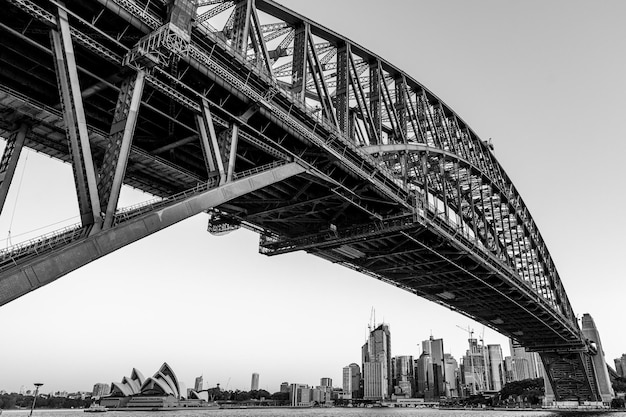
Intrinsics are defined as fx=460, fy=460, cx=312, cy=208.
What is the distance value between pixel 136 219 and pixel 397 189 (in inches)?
874

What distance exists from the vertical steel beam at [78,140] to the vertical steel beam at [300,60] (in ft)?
42.0

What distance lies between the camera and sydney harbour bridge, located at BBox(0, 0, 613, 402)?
43.5ft

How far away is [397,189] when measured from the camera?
107ft

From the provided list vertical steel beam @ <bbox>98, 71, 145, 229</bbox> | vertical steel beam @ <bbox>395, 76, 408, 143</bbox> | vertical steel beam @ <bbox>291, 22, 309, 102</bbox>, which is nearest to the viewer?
vertical steel beam @ <bbox>98, 71, 145, 229</bbox>

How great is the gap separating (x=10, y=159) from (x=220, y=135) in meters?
7.83

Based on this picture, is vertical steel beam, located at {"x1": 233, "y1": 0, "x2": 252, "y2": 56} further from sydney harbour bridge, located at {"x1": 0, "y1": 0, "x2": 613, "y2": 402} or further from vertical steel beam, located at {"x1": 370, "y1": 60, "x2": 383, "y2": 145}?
vertical steel beam, located at {"x1": 370, "y1": 60, "x2": 383, "y2": 145}

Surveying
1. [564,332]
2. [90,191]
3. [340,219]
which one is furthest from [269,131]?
[564,332]

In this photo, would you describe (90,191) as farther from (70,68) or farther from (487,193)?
(487,193)

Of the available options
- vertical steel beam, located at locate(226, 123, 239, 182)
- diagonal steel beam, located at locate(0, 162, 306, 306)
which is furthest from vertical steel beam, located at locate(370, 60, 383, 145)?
diagonal steel beam, located at locate(0, 162, 306, 306)

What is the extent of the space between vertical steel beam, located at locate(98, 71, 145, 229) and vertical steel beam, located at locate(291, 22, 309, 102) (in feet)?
34.8

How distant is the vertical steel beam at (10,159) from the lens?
14.8 metres

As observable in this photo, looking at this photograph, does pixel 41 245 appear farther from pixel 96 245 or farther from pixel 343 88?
pixel 343 88

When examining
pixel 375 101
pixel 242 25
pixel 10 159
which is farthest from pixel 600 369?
pixel 10 159

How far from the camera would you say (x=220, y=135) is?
20.1 metres
